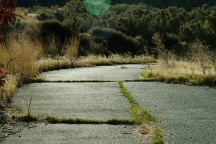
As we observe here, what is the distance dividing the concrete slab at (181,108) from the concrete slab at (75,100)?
1.78 ft

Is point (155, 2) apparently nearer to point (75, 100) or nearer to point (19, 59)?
point (19, 59)

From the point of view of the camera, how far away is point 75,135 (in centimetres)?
756

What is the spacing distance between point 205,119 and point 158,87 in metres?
4.92

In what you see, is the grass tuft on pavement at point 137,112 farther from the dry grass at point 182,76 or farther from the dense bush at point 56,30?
the dense bush at point 56,30

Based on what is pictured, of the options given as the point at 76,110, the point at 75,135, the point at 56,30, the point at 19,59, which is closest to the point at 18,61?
the point at 19,59

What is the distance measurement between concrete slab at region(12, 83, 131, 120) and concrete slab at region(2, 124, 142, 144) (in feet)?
2.68

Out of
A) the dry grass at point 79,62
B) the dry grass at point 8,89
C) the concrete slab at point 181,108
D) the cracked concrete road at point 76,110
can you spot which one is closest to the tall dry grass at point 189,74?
the concrete slab at point 181,108

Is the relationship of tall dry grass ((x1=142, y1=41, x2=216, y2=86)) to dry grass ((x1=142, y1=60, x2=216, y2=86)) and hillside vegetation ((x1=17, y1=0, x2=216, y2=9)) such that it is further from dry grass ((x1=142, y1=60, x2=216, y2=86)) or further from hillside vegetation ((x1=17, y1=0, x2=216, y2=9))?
hillside vegetation ((x1=17, y1=0, x2=216, y2=9))

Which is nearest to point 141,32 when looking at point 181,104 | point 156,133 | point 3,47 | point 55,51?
point 55,51

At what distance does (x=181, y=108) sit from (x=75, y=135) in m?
3.16

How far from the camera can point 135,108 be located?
9.93 meters

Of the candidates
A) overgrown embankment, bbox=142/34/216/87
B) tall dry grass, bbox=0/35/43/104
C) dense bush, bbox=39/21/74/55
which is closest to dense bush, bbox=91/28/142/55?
dense bush, bbox=39/21/74/55

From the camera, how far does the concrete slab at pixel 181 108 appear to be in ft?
24.8

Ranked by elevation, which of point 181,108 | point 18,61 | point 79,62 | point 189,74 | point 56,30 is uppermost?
point 181,108
